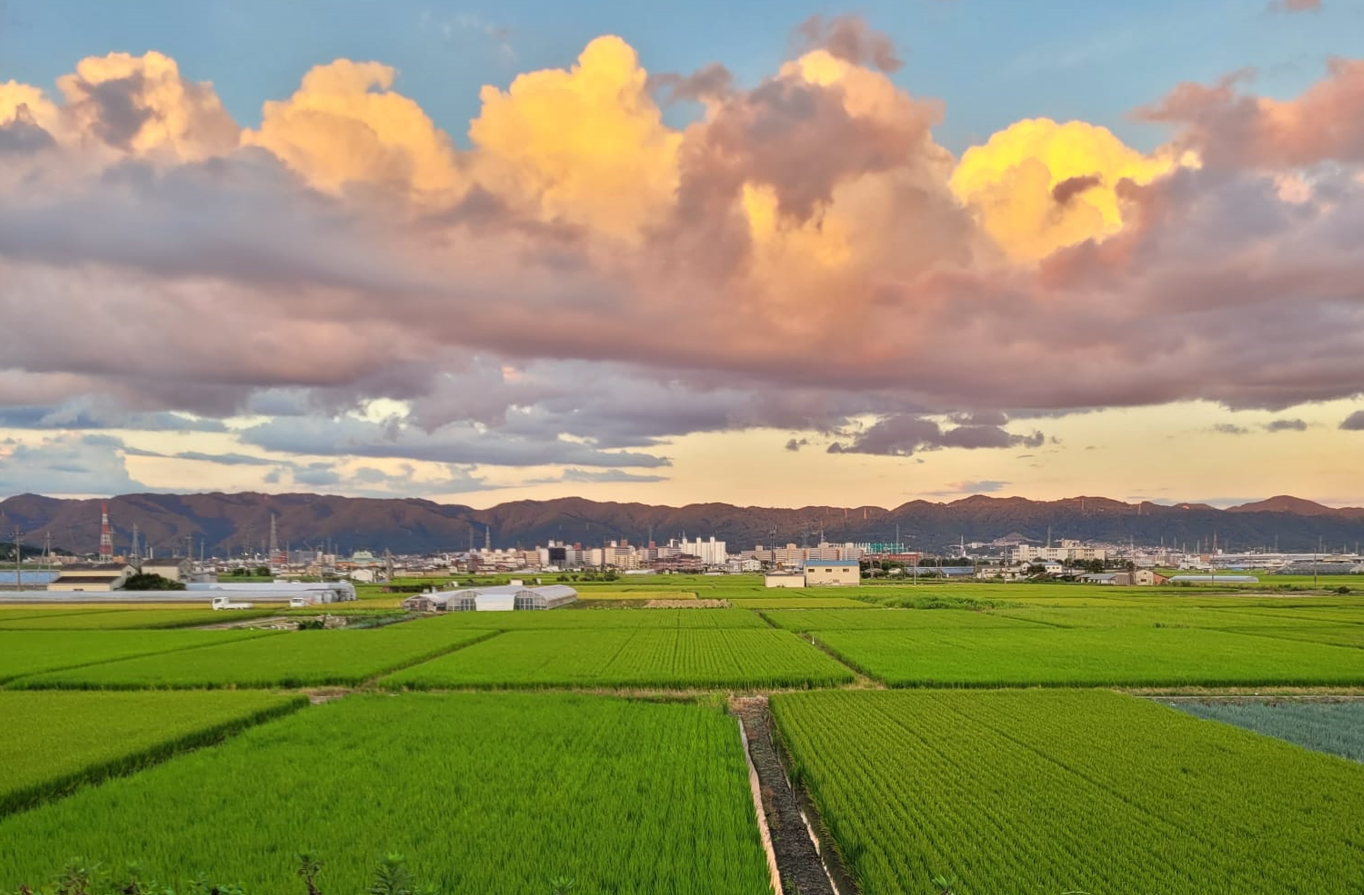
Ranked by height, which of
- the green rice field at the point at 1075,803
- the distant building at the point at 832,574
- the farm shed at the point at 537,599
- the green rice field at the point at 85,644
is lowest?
the distant building at the point at 832,574

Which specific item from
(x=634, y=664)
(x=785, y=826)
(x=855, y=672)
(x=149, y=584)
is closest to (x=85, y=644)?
(x=634, y=664)

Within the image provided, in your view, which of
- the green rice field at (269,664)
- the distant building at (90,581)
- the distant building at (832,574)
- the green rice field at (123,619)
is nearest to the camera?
the green rice field at (269,664)

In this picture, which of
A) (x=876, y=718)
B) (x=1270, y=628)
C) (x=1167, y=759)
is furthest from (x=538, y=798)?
(x=1270, y=628)

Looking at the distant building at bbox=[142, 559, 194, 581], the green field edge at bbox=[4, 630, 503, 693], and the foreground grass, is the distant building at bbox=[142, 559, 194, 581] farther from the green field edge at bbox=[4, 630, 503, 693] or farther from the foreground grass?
the foreground grass

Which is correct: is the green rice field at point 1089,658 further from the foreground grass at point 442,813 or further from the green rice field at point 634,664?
the foreground grass at point 442,813

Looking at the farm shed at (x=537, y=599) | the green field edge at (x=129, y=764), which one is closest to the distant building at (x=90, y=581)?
the farm shed at (x=537, y=599)

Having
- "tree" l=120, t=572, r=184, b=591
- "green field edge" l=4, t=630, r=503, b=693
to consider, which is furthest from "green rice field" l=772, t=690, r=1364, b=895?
"tree" l=120, t=572, r=184, b=591
